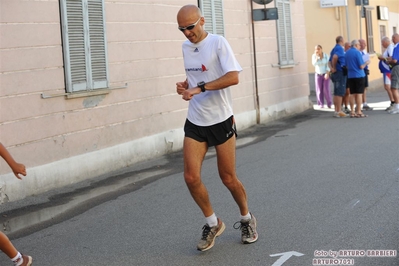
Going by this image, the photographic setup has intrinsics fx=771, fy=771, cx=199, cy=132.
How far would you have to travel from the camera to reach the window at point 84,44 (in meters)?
10.6

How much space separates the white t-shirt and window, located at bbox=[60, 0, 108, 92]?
4420 millimetres

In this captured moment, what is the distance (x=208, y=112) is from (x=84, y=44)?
4.95m

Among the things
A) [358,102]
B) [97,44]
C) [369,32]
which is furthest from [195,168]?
[369,32]

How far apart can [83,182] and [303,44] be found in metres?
11.6

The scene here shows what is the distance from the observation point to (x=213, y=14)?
15.5 m

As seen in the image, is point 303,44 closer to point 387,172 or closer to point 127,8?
point 127,8

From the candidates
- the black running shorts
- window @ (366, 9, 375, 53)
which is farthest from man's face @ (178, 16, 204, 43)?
window @ (366, 9, 375, 53)

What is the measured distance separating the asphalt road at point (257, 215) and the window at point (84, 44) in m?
1.45

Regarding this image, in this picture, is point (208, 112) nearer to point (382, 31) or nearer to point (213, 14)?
point (213, 14)

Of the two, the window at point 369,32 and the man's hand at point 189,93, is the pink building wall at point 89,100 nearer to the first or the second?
the man's hand at point 189,93

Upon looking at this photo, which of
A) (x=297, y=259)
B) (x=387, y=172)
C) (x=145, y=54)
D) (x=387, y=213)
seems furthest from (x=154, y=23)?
(x=297, y=259)

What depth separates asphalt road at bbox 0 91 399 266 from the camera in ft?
21.0

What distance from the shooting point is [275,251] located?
638cm

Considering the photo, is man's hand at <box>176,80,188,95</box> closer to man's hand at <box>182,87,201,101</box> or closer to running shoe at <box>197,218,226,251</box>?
man's hand at <box>182,87,201,101</box>
